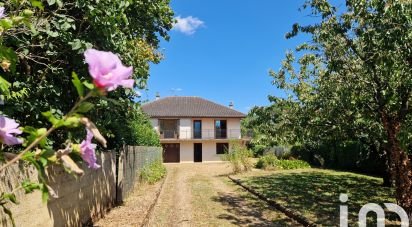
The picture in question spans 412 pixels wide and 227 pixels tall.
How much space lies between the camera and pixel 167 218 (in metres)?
10.3

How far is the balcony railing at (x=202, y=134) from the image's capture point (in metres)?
50.2

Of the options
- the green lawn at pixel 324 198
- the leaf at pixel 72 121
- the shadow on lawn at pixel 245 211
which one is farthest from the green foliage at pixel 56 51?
the green lawn at pixel 324 198

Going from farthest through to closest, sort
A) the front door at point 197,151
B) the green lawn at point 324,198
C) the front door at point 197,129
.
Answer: the front door at point 197,151, the front door at point 197,129, the green lawn at point 324,198

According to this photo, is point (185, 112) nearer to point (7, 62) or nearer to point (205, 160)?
point (205, 160)

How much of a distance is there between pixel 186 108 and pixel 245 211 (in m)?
41.5

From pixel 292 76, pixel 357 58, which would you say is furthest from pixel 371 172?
pixel 357 58

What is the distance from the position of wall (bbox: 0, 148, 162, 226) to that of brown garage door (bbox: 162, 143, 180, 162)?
119 feet

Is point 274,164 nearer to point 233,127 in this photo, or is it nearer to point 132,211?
point 132,211

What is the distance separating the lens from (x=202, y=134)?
50.8 m

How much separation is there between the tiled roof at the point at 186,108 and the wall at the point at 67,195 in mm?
36459

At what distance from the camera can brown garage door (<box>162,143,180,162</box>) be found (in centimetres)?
5034

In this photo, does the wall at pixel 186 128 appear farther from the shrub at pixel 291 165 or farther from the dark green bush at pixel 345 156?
the shrub at pixel 291 165

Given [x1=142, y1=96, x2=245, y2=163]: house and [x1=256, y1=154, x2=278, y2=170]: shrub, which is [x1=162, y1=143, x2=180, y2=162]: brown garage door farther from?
[x1=256, y1=154, x2=278, y2=170]: shrub

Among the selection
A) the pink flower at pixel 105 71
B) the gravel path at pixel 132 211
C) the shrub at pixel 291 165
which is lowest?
the gravel path at pixel 132 211
